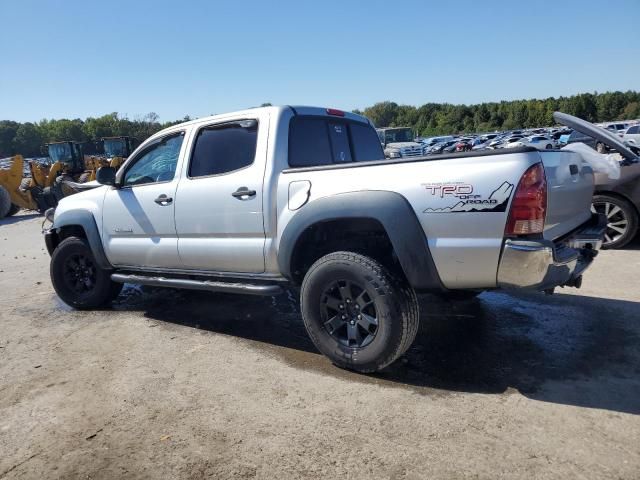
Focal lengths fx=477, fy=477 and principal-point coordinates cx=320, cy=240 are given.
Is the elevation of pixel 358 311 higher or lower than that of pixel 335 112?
lower

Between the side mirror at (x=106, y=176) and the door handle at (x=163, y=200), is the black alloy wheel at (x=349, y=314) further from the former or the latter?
the side mirror at (x=106, y=176)

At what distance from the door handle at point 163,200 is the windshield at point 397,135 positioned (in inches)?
991

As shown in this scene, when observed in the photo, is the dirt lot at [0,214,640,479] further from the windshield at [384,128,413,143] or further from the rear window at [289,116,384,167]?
the windshield at [384,128,413,143]

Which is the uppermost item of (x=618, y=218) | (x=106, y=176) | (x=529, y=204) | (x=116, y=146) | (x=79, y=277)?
(x=116, y=146)

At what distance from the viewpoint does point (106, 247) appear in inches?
203

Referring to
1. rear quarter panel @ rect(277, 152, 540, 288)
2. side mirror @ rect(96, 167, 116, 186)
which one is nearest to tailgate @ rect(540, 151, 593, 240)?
rear quarter panel @ rect(277, 152, 540, 288)

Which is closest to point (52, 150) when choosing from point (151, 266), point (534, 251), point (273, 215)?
point (151, 266)

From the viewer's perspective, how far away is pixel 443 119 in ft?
320

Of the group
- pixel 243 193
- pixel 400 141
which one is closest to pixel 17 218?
pixel 243 193

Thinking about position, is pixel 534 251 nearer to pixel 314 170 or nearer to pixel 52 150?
pixel 314 170

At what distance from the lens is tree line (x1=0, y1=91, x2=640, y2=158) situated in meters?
80.1

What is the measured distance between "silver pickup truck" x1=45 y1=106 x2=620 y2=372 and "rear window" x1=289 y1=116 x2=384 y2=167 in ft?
0.05

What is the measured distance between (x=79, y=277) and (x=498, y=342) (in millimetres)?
4680

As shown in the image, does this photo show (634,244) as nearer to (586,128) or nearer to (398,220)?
(586,128)
